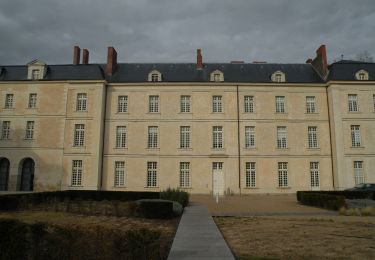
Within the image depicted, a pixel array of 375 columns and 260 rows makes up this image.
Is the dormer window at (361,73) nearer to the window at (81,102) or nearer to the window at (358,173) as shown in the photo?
the window at (358,173)

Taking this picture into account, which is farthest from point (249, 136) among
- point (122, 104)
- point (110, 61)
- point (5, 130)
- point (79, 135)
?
point (5, 130)

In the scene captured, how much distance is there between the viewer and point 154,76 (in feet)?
83.8

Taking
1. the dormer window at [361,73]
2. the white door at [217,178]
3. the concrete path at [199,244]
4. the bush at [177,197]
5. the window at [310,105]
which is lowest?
the concrete path at [199,244]

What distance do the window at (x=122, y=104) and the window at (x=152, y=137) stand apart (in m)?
2.40

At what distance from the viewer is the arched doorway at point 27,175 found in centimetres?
2410

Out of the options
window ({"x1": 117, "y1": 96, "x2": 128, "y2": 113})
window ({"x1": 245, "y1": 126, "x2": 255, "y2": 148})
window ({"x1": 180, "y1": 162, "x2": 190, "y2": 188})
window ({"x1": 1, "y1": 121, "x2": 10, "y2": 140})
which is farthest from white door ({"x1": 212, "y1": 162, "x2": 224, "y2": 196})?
window ({"x1": 1, "y1": 121, "x2": 10, "y2": 140})

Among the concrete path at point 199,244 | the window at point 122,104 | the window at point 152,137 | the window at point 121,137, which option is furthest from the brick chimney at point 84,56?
the concrete path at point 199,244

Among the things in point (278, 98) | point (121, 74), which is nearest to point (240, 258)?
point (278, 98)

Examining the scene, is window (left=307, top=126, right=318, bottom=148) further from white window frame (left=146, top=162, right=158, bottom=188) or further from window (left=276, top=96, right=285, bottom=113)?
white window frame (left=146, top=162, right=158, bottom=188)

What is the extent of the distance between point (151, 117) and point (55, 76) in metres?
8.01

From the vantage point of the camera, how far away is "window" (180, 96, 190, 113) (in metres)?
25.0

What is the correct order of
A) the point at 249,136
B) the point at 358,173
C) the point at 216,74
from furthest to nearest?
the point at 216,74
the point at 249,136
the point at 358,173

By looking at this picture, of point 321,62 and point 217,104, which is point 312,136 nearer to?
point 321,62

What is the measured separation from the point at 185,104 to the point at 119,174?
7.03 meters
